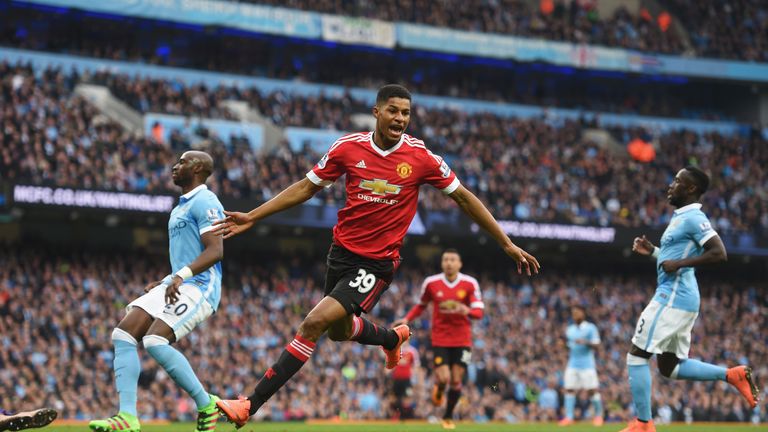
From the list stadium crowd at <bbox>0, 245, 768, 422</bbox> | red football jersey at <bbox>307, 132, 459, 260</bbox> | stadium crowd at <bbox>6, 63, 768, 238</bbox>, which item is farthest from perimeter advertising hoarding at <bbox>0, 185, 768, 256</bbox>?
red football jersey at <bbox>307, 132, 459, 260</bbox>

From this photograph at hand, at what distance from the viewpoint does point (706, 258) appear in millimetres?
10820

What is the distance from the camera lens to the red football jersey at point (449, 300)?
632 inches

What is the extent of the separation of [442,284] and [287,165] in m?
19.1

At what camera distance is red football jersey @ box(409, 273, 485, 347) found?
52.6 feet

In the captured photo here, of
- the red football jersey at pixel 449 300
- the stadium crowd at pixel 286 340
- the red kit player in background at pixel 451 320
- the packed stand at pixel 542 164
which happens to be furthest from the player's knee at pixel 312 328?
the packed stand at pixel 542 164

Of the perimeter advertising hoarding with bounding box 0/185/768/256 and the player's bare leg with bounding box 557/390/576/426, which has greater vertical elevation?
the perimeter advertising hoarding with bounding box 0/185/768/256

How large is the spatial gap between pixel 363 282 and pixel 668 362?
3.81 meters

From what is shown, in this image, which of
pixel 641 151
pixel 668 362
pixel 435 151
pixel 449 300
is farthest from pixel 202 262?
pixel 641 151

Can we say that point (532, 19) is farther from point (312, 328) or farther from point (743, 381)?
point (312, 328)

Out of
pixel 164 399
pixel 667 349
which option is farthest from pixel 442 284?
pixel 164 399

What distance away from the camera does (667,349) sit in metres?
11.0

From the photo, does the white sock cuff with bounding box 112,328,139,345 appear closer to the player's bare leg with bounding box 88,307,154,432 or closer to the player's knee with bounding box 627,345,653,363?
the player's bare leg with bounding box 88,307,154,432

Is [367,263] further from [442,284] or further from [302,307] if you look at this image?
[302,307]

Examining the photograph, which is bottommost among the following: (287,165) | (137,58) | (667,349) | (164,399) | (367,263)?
(164,399)
